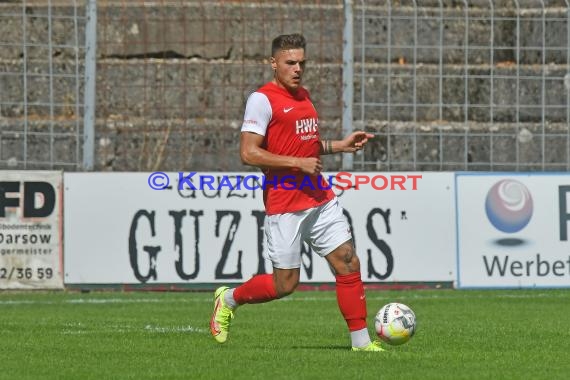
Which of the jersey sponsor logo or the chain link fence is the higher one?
the chain link fence

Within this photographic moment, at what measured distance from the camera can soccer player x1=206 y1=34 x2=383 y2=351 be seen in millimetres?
8938

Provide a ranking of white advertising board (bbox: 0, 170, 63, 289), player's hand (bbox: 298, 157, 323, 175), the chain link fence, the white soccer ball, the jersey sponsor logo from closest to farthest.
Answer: player's hand (bbox: 298, 157, 323, 175) → the white soccer ball → the jersey sponsor logo → white advertising board (bbox: 0, 170, 63, 289) → the chain link fence

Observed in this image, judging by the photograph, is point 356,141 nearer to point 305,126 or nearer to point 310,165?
point 305,126

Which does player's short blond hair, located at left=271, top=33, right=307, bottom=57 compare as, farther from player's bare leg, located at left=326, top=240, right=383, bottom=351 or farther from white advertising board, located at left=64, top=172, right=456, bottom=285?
white advertising board, located at left=64, top=172, right=456, bottom=285

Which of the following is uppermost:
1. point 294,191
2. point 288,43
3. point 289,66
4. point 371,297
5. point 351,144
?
point 288,43

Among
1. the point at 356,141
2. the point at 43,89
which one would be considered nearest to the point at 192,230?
the point at 43,89

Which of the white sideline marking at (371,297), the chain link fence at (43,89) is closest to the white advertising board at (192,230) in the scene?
the white sideline marking at (371,297)

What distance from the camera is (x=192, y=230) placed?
1546 cm

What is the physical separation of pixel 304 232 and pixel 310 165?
595mm

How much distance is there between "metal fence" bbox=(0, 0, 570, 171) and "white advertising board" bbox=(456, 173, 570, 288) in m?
0.45

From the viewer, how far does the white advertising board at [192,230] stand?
1541cm

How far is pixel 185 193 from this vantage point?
1551 centimetres

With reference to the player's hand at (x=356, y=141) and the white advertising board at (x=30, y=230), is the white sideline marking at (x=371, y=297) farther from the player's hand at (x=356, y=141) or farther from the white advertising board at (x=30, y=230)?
the player's hand at (x=356, y=141)

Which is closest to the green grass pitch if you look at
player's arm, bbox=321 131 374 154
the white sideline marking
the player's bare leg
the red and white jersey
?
the white sideline marking
